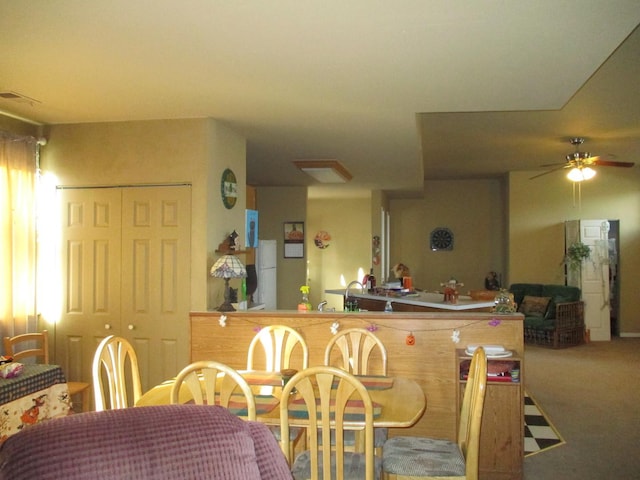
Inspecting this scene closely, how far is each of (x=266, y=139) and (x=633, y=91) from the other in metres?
3.19

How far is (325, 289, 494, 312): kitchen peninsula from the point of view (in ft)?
17.5

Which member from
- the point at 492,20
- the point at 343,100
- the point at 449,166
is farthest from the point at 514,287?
the point at 492,20

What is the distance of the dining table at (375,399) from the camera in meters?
2.32

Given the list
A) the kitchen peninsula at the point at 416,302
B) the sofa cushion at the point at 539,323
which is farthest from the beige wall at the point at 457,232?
the kitchen peninsula at the point at 416,302

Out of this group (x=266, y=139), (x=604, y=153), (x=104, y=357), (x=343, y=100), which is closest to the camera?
(x=104, y=357)

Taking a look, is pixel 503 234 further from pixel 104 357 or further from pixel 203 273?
pixel 104 357

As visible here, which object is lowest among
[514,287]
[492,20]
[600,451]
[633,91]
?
[600,451]

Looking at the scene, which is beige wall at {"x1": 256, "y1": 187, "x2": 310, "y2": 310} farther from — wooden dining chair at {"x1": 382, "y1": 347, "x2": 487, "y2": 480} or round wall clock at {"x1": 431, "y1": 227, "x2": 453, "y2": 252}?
wooden dining chair at {"x1": 382, "y1": 347, "x2": 487, "y2": 480}

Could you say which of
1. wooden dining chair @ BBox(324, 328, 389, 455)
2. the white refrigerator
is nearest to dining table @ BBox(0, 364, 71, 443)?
wooden dining chair @ BBox(324, 328, 389, 455)

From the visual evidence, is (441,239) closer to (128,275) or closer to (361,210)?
(361,210)

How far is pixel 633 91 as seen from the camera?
4453 mm

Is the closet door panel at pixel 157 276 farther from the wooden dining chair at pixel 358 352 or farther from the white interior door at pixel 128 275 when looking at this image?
the wooden dining chair at pixel 358 352

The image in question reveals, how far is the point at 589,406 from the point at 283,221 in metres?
4.98

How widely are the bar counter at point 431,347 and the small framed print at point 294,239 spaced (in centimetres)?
441
